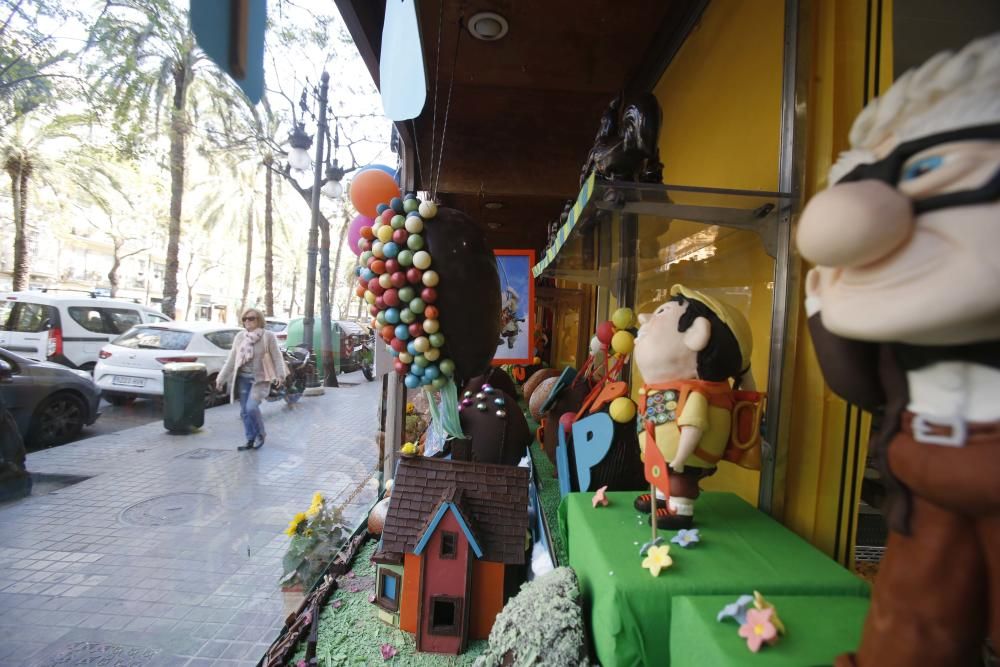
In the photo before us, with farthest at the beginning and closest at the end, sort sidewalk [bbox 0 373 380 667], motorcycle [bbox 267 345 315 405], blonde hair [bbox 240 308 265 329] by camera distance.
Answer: motorcycle [bbox 267 345 315 405], blonde hair [bbox 240 308 265 329], sidewalk [bbox 0 373 380 667]

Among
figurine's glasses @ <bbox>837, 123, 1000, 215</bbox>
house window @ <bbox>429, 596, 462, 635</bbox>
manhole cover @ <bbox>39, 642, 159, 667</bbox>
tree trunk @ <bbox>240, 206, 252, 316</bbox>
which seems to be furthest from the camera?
tree trunk @ <bbox>240, 206, 252, 316</bbox>

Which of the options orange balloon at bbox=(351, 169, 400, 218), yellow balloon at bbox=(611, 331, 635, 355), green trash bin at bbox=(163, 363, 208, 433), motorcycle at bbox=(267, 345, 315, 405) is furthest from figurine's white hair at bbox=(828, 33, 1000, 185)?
motorcycle at bbox=(267, 345, 315, 405)

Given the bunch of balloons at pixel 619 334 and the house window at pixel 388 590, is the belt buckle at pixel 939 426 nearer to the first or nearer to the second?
the bunch of balloons at pixel 619 334

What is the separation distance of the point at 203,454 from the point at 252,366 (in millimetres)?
1046

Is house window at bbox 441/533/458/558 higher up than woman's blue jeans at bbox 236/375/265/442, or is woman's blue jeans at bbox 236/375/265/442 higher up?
house window at bbox 441/533/458/558

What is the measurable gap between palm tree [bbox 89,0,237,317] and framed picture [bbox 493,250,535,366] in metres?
2.01

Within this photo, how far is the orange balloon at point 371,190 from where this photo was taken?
5.20 ft

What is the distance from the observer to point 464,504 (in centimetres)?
154

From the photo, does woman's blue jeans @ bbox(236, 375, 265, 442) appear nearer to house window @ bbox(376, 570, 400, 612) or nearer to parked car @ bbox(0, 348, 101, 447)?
parked car @ bbox(0, 348, 101, 447)

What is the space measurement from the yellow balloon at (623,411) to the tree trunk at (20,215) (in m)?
4.09

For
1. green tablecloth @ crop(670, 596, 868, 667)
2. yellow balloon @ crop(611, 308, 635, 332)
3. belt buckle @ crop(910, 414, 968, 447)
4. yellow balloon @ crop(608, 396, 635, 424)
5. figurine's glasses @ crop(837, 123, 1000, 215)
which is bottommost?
green tablecloth @ crop(670, 596, 868, 667)

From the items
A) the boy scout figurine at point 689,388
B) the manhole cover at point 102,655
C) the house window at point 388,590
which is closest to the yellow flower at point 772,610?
the boy scout figurine at point 689,388

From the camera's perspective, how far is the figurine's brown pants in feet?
1.73

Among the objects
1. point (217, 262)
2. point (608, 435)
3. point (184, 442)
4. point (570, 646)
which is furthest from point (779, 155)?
point (217, 262)
